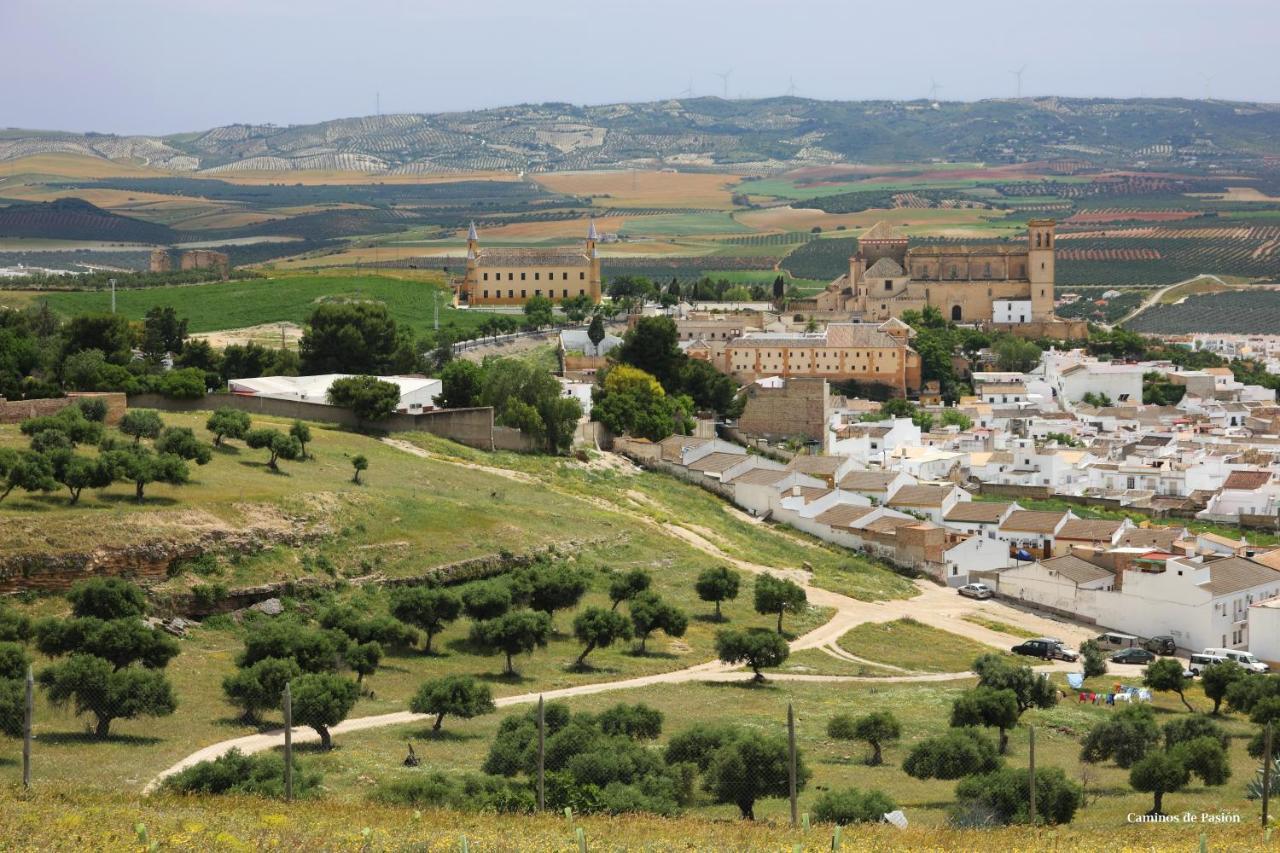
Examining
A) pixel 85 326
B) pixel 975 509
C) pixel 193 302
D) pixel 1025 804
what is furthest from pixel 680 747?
pixel 193 302

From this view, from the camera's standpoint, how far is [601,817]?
52.7 ft

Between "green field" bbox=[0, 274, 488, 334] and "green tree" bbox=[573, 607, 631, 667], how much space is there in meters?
40.6

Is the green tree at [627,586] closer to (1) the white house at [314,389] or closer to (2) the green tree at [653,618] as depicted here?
Answer: (2) the green tree at [653,618]

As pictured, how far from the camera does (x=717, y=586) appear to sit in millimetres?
31750

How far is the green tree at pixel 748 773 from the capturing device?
61.5 ft

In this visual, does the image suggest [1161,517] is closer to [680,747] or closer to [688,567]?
[688,567]

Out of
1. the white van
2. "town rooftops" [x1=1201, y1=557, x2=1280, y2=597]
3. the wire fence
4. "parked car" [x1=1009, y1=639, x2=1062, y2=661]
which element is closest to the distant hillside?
"town rooftops" [x1=1201, y1=557, x2=1280, y2=597]

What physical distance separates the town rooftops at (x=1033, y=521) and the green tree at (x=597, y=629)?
58.4ft

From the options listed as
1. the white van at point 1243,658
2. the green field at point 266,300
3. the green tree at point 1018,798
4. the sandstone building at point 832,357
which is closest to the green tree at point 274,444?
the white van at point 1243,658

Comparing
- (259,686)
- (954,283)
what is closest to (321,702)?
(259,686)

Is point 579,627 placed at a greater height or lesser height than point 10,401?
lesser

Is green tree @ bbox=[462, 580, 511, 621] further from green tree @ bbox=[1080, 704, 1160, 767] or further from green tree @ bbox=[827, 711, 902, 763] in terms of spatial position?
green tree @ bbox=[1080, 704, 1160, 767]

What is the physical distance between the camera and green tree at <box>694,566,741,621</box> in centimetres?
3178

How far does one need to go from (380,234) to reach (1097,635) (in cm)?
13362
